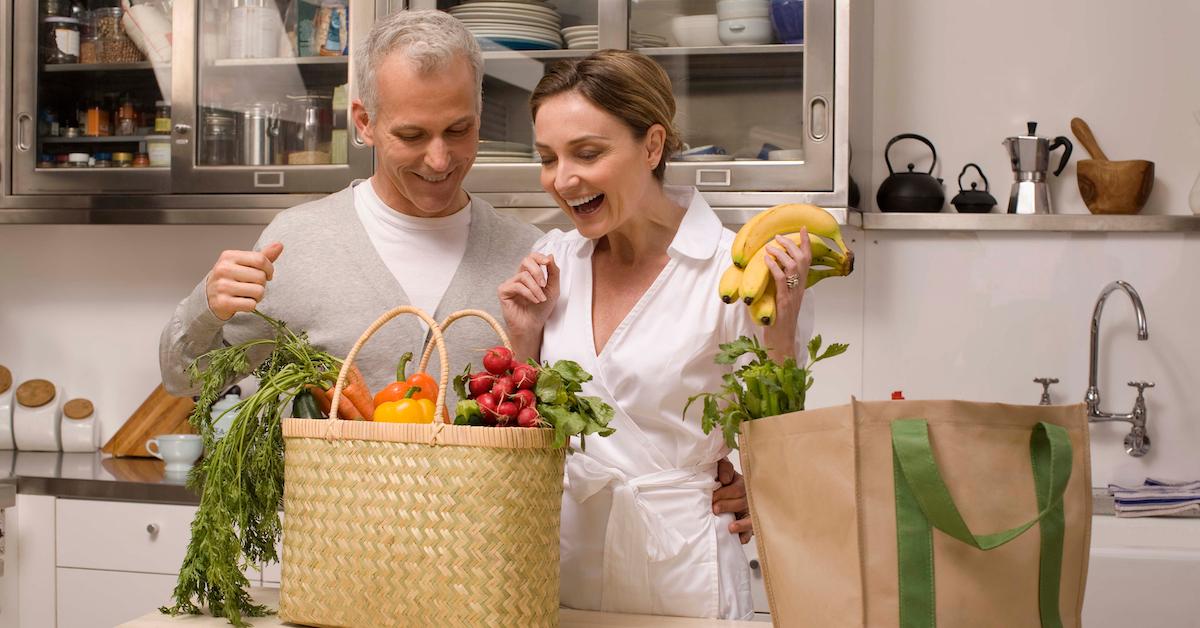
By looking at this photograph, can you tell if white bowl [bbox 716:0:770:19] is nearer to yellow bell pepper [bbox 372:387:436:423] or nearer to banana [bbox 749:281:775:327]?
banana [bbox 749:281:775:327]

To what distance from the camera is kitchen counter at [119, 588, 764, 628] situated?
1.24 metres

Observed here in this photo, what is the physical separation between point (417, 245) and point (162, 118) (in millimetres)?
1425

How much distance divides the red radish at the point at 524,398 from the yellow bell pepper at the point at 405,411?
97mm

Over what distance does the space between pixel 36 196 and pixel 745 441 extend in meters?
2.40

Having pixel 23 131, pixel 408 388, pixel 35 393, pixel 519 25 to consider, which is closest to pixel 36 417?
pixel 35 393

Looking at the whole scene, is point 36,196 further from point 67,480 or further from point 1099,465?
point 1099,465

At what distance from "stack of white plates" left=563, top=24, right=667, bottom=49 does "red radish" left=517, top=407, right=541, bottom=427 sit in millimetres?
1634

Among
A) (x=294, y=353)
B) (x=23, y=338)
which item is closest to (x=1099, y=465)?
(x=294, y=353)

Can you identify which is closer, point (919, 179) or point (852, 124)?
point (852, 124)

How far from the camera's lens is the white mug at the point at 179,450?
2777 millimetres

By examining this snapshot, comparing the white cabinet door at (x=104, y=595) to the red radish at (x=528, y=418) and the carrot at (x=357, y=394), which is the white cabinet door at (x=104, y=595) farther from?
the red radish at (x=528, y=418)

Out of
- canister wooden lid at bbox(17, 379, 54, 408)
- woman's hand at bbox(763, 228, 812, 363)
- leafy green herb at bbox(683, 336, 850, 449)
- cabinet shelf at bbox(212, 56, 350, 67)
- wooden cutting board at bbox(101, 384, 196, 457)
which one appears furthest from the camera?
canister wooden lid at bbox(17, 379, 54, 408)

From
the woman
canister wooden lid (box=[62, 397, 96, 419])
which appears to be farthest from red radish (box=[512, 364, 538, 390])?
canister wooden lid (box=[62, 397, 96, 419])

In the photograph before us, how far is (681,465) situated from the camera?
1.51 metres
